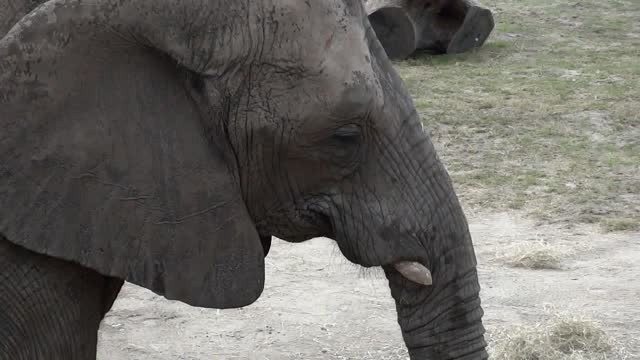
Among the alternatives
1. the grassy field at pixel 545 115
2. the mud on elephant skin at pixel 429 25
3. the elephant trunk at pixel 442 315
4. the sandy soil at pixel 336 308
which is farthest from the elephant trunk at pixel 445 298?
the mud on elephant skin at pixel 429 25

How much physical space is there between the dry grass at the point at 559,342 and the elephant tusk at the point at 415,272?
1.70 meters

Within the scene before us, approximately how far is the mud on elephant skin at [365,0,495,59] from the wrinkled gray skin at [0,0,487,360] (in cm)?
619

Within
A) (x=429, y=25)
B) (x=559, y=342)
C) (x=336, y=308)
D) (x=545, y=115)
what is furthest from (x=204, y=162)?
(x=429, y=25)

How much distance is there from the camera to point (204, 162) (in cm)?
206

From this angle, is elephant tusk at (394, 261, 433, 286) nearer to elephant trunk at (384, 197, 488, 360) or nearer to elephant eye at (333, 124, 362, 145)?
elephant trunk at (384, 197, 488, 360)

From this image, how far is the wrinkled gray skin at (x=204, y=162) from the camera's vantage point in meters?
2.00

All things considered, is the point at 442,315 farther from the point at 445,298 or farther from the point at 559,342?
the point at 559,342

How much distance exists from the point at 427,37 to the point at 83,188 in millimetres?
6964

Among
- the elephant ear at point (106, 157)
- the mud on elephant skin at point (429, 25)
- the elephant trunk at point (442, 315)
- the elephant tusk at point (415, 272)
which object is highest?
the elephant ear at point (106, 157)

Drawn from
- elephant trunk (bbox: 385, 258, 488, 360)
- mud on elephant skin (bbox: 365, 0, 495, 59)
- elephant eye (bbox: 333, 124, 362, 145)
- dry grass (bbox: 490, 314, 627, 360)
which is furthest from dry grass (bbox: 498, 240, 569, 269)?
mud on elephant skin (bbox: 365, 0, 495, 59)

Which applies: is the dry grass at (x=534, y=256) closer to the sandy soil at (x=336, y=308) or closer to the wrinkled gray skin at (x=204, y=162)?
the sandy soil at (x=336, y=308)

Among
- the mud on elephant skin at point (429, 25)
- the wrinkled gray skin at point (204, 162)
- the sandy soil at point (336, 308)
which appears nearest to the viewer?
the wrinkled gray skin at point (204, 162)

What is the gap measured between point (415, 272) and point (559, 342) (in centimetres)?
187

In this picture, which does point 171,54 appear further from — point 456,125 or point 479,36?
point 479,36
